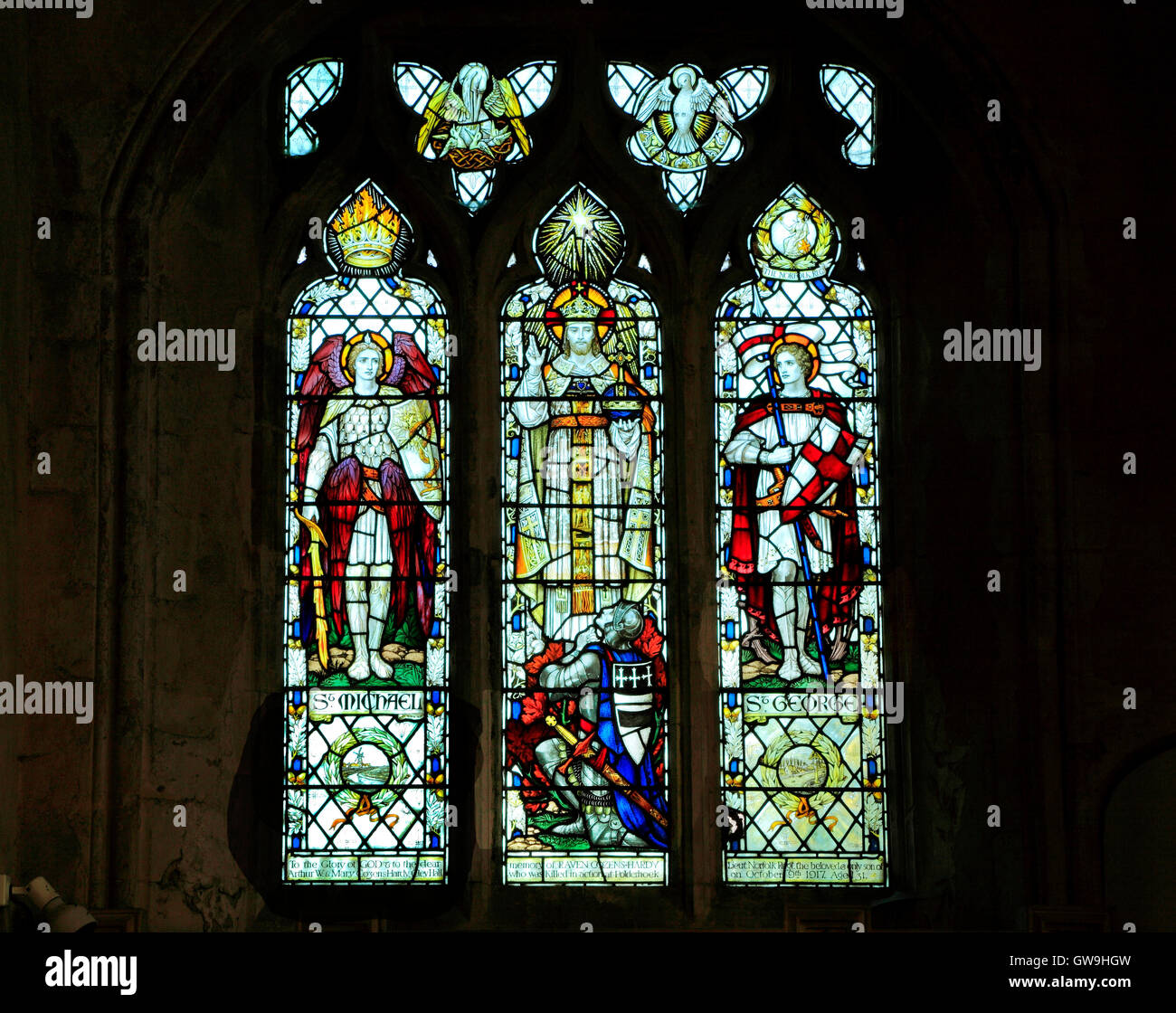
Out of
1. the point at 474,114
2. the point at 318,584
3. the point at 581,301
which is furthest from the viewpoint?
the point at 474,114

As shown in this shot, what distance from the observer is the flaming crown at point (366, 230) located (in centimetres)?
825

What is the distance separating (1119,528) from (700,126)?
8.05 ft

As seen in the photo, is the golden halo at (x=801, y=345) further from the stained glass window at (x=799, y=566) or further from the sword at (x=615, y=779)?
the sword at (x=615, y=779)

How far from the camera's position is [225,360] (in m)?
7.86

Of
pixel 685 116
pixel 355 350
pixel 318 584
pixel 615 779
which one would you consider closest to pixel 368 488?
pixel 318 584

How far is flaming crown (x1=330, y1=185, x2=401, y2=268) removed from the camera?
8.25 meters

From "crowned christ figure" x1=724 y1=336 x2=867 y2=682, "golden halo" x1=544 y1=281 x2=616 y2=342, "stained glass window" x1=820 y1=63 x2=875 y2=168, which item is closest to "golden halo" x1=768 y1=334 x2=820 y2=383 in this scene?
"crowned christ figure" x1=724 y1=336 x2=867 y2=682

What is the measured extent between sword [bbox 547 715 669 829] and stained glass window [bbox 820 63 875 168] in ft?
8.62

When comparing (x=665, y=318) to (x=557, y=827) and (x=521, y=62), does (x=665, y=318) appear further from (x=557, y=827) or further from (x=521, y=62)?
(x=557, y=827)

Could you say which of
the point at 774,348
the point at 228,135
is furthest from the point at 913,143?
the point at 228,135

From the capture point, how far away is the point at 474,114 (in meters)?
8.38

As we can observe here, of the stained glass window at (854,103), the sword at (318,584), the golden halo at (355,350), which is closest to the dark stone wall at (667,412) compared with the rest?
the stained glass window at (854,103)

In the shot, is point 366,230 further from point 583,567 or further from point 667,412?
point 583,567

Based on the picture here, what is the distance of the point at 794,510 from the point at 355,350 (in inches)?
73.6
